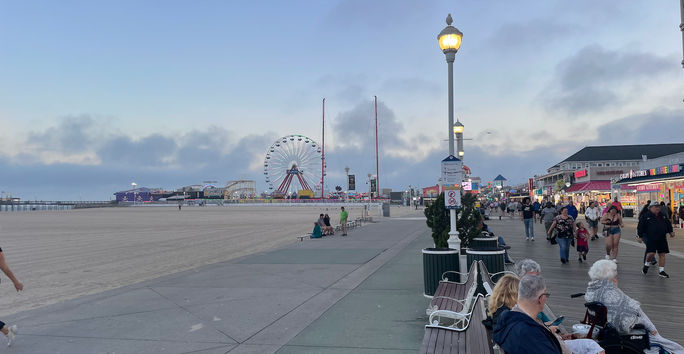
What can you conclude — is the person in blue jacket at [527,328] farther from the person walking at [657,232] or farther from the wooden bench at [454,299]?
the person walking at [657,232]

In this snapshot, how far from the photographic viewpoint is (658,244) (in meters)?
9.59

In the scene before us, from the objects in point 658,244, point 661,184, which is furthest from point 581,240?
point 661,184

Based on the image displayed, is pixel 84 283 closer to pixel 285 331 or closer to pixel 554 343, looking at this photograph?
pixel 285 331

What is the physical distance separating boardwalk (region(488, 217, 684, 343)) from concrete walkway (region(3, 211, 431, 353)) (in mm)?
2393

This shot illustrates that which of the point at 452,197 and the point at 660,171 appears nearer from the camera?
the point at 452,197

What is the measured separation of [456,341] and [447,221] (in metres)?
5.75

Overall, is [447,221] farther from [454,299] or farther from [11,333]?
[11,333]

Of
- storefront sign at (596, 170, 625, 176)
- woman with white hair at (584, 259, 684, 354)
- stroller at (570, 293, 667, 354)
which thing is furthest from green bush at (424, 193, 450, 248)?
storefront sign at (596, 170, 625, 176)

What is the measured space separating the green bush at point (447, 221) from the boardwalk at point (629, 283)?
182 centimetres

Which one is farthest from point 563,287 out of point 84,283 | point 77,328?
point 84,283

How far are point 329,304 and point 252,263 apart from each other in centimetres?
551

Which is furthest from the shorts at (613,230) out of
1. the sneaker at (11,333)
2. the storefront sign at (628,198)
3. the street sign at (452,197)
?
the storefront sign at (628,198)

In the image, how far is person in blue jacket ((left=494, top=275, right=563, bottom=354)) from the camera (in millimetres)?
2859

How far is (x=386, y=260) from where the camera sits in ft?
41.8
